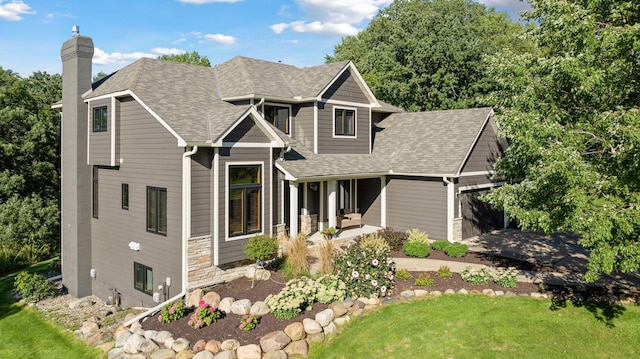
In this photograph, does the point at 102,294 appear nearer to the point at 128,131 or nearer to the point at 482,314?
the point at 128,131

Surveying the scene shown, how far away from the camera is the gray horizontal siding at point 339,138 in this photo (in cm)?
1847

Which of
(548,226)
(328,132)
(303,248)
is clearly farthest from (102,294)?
(548,226)

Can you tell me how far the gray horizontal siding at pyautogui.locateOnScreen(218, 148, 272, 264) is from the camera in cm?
1298

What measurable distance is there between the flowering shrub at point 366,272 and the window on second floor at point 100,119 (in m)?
10.3

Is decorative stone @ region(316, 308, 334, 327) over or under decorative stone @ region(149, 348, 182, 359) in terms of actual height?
over

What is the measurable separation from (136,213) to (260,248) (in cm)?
490

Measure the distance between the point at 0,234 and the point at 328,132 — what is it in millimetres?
18360

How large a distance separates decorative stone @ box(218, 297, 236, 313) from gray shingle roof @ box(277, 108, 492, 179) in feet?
16.0

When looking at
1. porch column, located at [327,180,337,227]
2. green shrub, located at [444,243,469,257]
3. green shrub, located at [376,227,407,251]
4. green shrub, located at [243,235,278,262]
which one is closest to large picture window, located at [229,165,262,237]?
green shrub, located at [243,235,278,262]

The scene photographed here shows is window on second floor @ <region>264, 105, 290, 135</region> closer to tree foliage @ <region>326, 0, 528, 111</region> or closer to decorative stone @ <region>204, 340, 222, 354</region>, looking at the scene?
decorative stone @ <region>204, 340, 222, 354</region>

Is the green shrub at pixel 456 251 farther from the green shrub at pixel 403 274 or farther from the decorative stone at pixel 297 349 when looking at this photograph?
the decorative stone at pixel 297 349

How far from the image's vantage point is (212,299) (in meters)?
11.8

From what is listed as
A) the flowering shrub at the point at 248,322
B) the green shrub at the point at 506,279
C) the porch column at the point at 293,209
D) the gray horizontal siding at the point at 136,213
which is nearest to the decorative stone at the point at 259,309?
the flowering shrub at the point at 248,322

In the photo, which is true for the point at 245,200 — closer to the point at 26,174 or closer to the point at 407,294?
the point at 407,294
